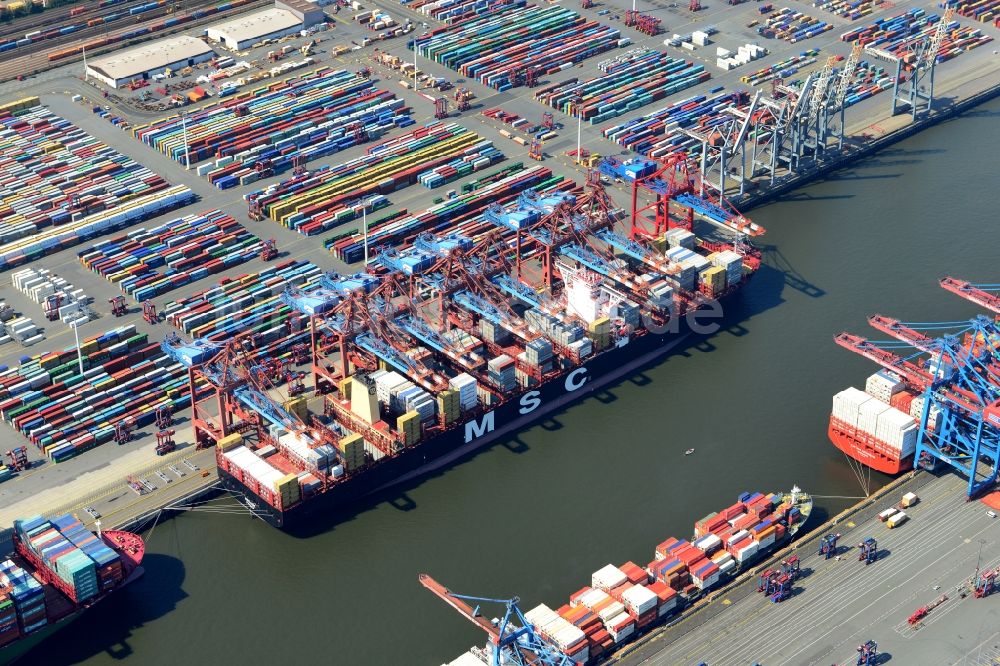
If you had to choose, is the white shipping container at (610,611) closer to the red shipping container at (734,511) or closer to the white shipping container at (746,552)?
the white shipping container at (746,552)

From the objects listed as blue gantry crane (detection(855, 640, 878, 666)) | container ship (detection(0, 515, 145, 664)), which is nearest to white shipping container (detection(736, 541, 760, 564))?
blue gantry crane (detection(855, 640, 878, 666))

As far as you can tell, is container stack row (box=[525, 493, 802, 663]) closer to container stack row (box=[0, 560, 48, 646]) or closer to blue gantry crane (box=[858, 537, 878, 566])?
blue gantry crane (box=[858, 537, 878, 566])

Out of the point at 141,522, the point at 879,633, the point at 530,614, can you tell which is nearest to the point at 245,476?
the point at 141,522

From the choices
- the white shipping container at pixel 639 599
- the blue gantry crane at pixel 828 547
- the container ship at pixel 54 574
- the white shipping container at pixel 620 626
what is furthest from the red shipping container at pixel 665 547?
the container ship at pixel 54 574

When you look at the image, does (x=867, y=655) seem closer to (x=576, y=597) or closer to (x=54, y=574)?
(x=576, y=597)

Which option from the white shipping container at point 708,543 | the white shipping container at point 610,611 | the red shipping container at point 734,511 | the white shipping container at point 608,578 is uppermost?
the red shipping container at point 734,511
